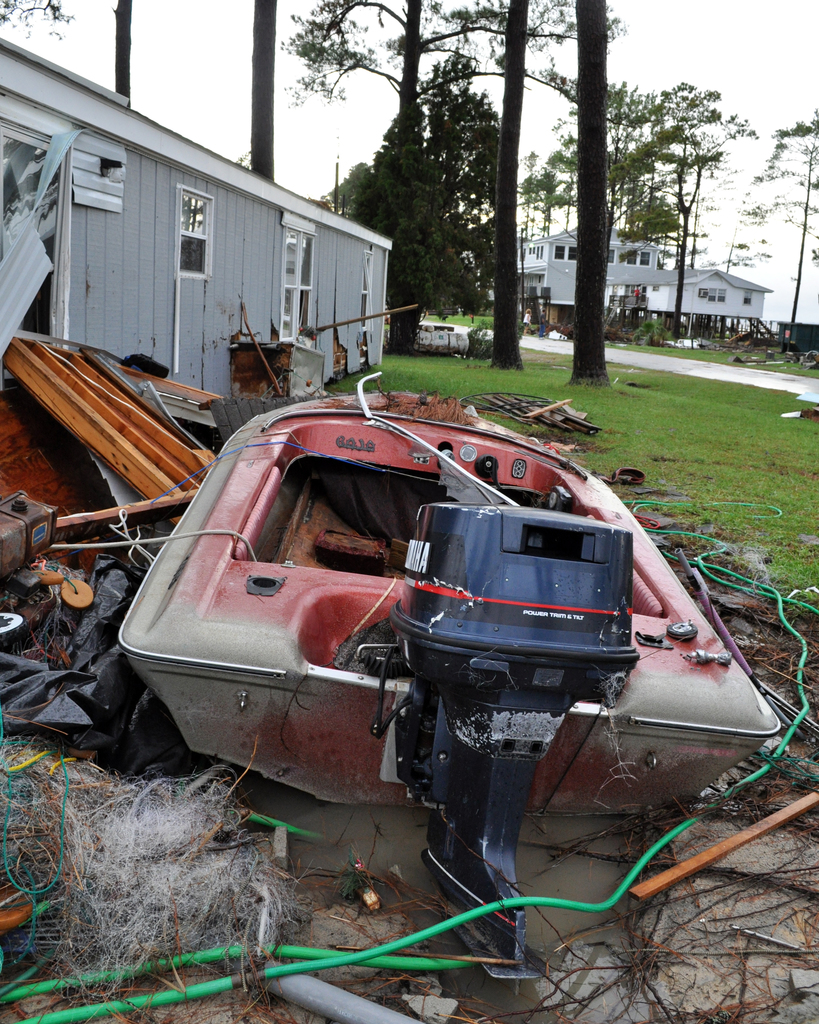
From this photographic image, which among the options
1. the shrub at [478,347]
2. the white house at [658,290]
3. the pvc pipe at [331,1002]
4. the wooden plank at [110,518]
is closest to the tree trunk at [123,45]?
the shrub at [478,347]

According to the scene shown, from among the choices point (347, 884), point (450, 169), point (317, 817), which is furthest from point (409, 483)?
point (450, 169)

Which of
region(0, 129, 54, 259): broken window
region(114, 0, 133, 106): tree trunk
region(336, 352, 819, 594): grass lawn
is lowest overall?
region(336, 352, 819, 594): grass lawn

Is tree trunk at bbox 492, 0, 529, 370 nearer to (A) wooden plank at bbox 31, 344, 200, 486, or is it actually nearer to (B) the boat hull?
(A) wooden plank at bbox 31, 344, 200, 486

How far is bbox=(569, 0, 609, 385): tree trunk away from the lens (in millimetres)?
14461

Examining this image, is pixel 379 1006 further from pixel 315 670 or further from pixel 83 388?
pixel 83 388

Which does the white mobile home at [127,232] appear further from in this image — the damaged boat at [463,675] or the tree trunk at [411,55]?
the tree trunk at [411,55]

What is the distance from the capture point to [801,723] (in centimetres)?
359

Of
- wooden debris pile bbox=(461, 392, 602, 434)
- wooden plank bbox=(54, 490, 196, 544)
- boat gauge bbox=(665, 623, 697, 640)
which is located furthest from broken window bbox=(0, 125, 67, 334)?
wooden debris pile bbox=(461, 392, 602, 434)

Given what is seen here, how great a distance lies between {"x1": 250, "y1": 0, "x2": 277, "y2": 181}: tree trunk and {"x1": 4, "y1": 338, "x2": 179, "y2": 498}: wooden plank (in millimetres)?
11770

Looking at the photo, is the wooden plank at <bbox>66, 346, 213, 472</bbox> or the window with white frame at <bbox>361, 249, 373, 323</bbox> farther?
the window with white frame at <bbox>361, 249, 373, 323</bbox>

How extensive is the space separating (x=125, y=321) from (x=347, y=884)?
5.90 m

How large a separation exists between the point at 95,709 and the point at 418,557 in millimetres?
1177

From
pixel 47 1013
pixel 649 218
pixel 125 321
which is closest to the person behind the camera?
pixel 47 1013

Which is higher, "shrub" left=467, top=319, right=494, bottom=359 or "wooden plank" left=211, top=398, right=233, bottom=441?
"shrub" left=467, top=319, right=494, bottom=359
